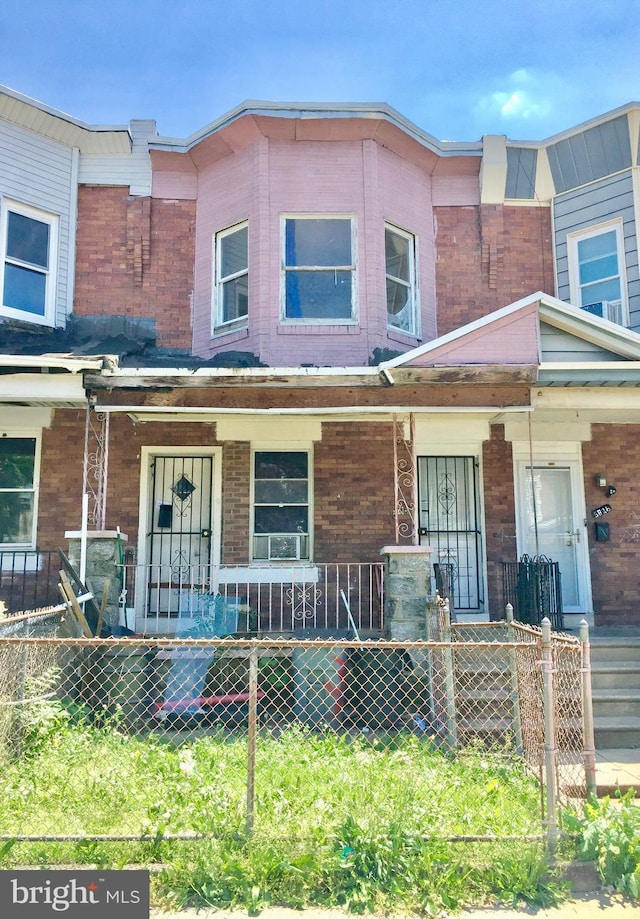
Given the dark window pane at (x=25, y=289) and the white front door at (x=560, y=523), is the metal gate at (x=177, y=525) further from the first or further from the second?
the white front door at (x=560, y=523)

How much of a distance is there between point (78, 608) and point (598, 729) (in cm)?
477

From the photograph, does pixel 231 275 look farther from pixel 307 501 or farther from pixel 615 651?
pixel 615 651

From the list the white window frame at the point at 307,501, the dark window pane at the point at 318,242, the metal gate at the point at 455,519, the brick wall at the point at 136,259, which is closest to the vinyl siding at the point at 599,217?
the metal gate at the point at 455,519

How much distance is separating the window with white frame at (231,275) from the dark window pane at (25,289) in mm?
2403

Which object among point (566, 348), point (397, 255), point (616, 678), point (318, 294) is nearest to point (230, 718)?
point (616, 678)

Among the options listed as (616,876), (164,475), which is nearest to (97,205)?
(164,475)

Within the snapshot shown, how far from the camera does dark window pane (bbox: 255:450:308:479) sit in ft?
31.0

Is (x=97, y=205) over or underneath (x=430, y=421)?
over

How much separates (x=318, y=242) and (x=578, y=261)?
3740mm

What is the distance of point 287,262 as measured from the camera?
30.9 feet

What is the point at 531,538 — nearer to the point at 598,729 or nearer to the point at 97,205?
the point at 598,729

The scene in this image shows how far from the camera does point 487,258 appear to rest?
998 cm

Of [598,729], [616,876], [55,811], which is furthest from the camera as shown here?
[598,729]

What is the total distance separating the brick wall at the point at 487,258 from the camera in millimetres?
9930
